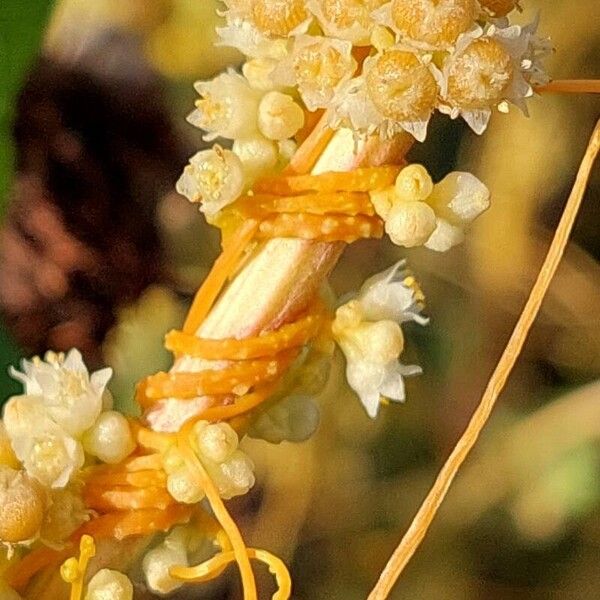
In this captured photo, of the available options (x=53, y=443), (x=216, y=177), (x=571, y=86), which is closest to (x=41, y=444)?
(x=53, y=443)

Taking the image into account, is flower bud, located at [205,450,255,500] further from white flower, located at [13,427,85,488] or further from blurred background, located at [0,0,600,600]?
blurred background, located at [0,0,600,600]

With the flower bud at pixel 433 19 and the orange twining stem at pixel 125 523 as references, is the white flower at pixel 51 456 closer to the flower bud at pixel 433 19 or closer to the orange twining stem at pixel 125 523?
the orange twining stem at pixel 125 523

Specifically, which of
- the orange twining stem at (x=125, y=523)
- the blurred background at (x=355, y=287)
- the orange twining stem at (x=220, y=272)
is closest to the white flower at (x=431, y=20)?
the orange twining stem at (x=220, y=272)

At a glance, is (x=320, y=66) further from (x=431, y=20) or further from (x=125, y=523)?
(x=125, y=523)

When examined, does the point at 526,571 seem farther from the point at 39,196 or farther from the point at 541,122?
the point at 39,196

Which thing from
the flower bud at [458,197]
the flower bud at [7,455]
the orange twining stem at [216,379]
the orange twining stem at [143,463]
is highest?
the flower bud at [458,197]

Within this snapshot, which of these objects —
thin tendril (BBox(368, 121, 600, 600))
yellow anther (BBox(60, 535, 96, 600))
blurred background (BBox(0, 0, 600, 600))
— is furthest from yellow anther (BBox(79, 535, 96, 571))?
blurred background (BBox(0, 0, 600, 600))
